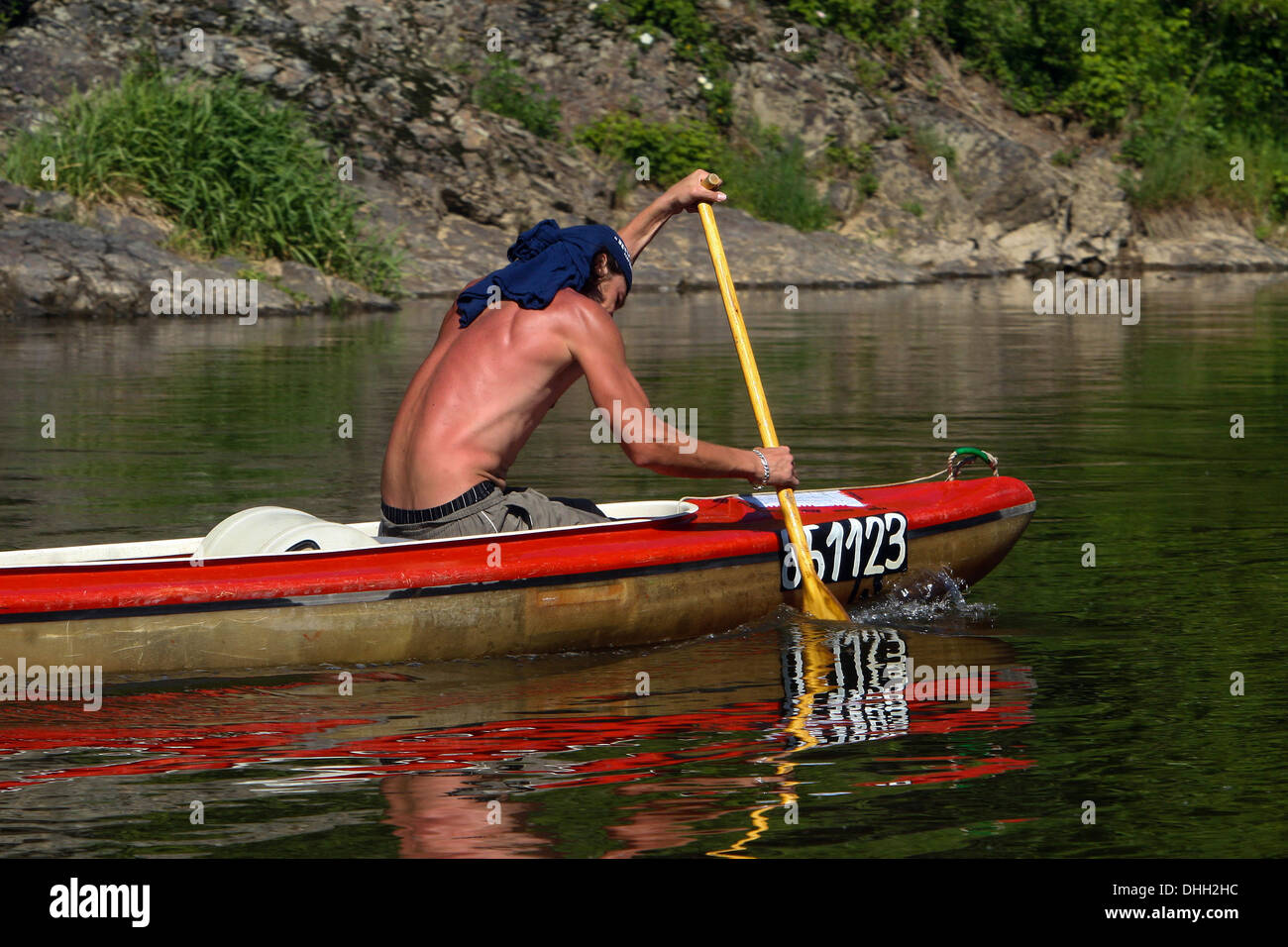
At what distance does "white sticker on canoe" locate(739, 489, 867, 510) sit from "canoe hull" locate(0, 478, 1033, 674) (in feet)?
0.35

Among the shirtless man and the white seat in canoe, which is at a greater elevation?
the shirtless man

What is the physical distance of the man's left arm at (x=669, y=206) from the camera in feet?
21.4

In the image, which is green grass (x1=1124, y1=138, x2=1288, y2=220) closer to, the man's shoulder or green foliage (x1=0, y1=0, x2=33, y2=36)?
green foliage (x1=0, y1=0, x2=33, y2=36)

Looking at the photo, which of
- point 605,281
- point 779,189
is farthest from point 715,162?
point 605,281

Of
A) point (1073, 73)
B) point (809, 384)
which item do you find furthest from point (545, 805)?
point (1073, 73)

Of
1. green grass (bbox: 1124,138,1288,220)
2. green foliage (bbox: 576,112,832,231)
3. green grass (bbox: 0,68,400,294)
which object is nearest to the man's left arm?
green grass (bbox: 0,68,400,294)

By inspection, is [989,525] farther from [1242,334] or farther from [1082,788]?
[1242,334]

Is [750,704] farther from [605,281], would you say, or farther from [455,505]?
[605,281]

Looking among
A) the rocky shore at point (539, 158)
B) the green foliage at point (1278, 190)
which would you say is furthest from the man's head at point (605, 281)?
the green foliage at point (1278, 190)

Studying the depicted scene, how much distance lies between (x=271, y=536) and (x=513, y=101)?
2151cm

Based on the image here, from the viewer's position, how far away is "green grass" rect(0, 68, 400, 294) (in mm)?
19766

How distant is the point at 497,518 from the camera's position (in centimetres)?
574

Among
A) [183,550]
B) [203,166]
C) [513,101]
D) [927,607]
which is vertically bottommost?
[927,607]

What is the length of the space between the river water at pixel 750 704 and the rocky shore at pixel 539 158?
337 inches
